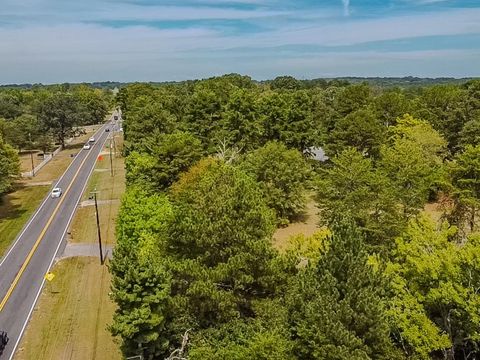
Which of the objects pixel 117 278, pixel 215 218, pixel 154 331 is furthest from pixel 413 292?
pixel 117 278

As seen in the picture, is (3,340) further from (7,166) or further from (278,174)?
(7,166)

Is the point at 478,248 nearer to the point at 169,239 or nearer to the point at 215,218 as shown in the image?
the point at 215,218

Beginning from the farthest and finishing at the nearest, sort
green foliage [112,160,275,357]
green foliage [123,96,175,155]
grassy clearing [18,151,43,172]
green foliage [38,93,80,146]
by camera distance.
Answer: green foliage [38,93,80,146] → grassy clearing [18,151,43,172] → green foliage [123,96,175,155] → green foliage [112,160,275,357]

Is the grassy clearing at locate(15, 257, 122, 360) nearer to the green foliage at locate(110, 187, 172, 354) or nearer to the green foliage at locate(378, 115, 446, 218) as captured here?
the green foliage at locate(110, 187, 172, 354)

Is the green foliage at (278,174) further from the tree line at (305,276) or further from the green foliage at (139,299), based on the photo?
the green foliage at (139,299)

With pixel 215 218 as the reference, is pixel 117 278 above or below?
below

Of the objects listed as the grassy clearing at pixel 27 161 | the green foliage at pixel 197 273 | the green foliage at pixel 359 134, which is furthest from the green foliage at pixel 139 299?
the grassy clearing at pixel 27 161

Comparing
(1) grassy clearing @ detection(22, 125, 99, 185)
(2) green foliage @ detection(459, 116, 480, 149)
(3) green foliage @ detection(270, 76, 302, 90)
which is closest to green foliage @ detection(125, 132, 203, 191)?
(2) green foliage @ detection(459, 116, 480, 149)
